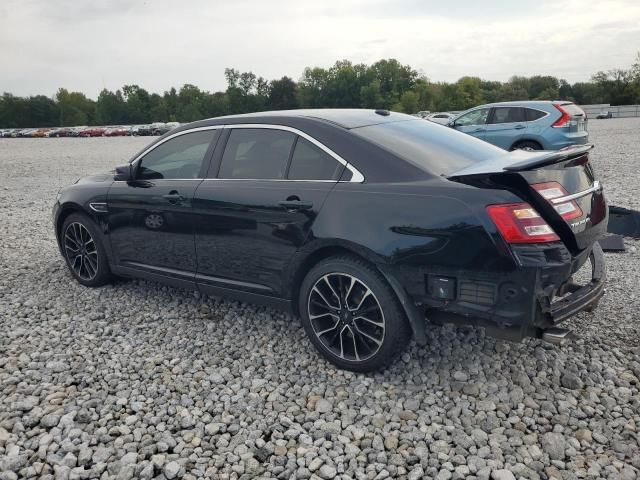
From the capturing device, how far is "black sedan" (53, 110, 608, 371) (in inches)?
113

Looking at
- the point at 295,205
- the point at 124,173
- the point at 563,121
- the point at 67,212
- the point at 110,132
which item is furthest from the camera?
the point at 110,132

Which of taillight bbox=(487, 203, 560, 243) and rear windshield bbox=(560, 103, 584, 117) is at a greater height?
rear windshield bbox=(560, 103, 584, 117)

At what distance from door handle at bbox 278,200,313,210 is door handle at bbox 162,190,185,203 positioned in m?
1.03

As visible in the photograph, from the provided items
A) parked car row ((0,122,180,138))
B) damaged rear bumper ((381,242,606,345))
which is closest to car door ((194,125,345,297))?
damaged rear bumper ((381,242,606,345))

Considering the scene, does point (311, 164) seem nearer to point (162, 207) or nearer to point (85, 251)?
point (162, 207)

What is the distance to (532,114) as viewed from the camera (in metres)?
11.6

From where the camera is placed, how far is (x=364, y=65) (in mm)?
105812

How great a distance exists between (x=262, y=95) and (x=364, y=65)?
21.9 metres

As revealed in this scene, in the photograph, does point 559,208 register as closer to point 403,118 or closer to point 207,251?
point 403,118

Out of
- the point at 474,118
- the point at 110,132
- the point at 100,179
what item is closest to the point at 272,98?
the point at 110,132

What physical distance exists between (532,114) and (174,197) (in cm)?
971

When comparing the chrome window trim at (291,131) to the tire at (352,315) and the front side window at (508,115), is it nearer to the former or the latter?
the tire at (352,315)

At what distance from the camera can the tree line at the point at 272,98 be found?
93.7m

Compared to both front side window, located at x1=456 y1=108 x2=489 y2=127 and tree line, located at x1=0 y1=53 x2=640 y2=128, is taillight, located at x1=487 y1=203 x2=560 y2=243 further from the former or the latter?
tree line, located at x1=0 y1=53 x2=640 y2=128
